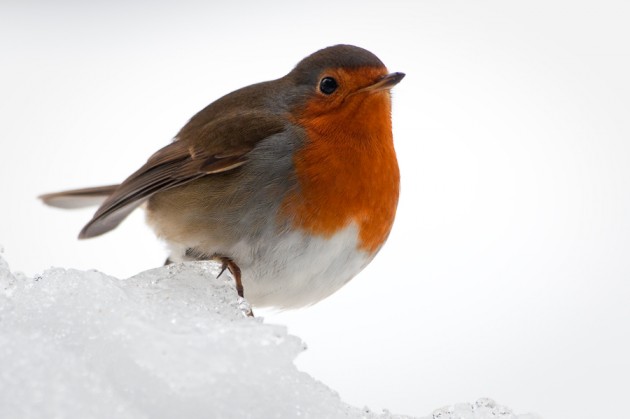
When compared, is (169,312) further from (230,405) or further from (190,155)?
(190,155)

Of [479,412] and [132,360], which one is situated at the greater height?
[479,412]

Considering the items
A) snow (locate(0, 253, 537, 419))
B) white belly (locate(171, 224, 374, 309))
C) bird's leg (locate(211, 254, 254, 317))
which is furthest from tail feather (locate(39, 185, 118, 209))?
snow (locate(0, 253, 537, 419))

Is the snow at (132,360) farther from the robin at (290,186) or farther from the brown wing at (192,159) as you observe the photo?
the brown wing at (192,159)

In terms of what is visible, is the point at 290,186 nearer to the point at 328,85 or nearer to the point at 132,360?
the point at 328,85

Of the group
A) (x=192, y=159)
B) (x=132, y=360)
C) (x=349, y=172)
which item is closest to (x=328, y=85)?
(x=349, y=172)

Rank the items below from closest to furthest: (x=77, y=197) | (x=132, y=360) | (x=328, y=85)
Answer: (x=132, y=360)
(x=328, y=85)
(x=77, y=197)
